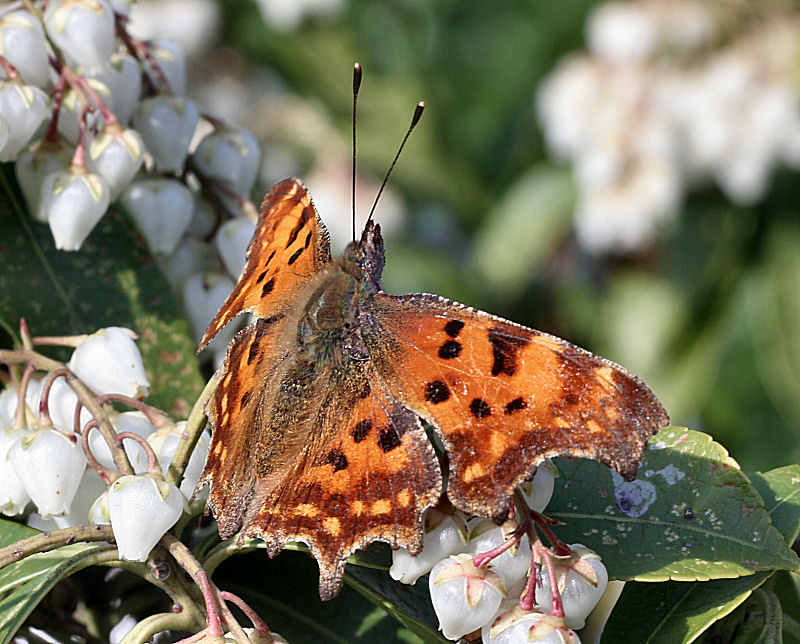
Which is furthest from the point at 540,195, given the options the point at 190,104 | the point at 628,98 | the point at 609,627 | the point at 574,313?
the point at 609,627

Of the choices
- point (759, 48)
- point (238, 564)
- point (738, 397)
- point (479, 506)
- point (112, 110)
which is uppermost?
point (759, 48)

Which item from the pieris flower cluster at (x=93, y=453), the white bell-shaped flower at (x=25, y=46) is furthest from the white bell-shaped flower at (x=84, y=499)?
the white bell-shaped flower at (x=25, y=46)

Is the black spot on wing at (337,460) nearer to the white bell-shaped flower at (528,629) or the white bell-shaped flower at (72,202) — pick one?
the white bell-shaped flower at (528,629)

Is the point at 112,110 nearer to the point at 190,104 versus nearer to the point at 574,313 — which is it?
the point at 190,104

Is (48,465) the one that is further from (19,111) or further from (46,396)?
(19,111)

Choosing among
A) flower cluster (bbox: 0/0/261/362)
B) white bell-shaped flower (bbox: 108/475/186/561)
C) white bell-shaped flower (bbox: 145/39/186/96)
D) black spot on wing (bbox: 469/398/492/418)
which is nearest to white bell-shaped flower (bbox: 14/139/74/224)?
flower cluster (bbox: 0/0/261/362)

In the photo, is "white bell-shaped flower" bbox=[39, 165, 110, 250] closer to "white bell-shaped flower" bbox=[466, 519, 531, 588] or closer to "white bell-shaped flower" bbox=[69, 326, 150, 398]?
"white bell-shaped flower" bbox=[69, 326, 150, 398]
